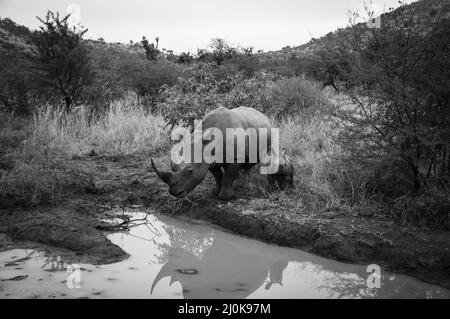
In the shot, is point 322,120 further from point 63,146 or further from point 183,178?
point 63,146

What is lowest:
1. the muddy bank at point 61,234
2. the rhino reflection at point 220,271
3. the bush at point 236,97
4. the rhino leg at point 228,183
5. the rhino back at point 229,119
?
the rhino reflection at point 220,271

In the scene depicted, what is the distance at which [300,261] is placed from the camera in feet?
14.6

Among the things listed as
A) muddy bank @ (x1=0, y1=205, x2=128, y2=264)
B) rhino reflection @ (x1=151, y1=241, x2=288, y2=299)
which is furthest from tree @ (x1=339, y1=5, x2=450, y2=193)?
muddy bank @ (x1=0, y1=205, x2=128, y2=264)

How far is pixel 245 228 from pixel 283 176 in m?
1.21

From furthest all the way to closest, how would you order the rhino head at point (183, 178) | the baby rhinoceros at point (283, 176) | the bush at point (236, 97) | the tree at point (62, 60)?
1. the tree at point (62, 60)
2. the bush at point (236, 97)
3. the baby rhinoceros at point (283, 176)
4. the rhino head at point (183, 178)

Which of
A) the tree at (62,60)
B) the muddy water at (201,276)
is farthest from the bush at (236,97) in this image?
the muddy water at (201,276)

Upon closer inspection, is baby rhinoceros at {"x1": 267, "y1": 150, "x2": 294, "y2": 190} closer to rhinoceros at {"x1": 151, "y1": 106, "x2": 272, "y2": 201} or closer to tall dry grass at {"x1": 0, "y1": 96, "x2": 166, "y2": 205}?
rhinoceros at {"x1": 151, "y1": 106, "x2": 272, "y2": 201}

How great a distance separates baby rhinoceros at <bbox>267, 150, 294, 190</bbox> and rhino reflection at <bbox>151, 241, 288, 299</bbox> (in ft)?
4.91

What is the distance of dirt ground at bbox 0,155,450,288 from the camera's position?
4.20 m

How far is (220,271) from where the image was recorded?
4.22 m

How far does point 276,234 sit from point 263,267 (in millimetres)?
636

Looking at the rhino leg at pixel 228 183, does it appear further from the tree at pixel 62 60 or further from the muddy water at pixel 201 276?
the tree at pixel 62 60

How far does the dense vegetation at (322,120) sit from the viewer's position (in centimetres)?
479
